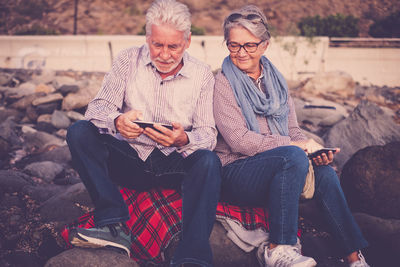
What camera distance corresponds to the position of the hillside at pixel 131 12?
26609 millimetres

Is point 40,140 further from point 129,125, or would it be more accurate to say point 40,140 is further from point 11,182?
point 129,125

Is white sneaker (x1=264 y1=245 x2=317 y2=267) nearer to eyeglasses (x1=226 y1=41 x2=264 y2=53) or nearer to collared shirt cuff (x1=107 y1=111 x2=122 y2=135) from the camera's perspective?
collared shirt cuff (x1=107 y1=111 x2=122 y2=135)

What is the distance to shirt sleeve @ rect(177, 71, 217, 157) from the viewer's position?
9.93 feet

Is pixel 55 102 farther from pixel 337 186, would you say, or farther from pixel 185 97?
pixel 337 186

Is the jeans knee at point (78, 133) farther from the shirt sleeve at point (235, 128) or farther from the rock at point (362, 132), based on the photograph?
the rock at point (362, 132)

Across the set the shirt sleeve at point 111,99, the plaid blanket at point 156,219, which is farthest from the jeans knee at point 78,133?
the plaid blanket at point 156,219

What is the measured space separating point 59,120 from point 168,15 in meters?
5.30

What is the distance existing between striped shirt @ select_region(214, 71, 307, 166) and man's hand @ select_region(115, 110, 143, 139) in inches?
30.2

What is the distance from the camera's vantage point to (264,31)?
3416 millimetres

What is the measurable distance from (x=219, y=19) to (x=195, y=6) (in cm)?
226

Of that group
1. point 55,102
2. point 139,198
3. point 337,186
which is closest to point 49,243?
point 139,198

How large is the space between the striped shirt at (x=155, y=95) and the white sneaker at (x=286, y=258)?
92cm

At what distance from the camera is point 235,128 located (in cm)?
326

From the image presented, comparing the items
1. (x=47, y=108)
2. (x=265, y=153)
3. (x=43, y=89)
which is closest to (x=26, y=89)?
(x=43, y=89)
